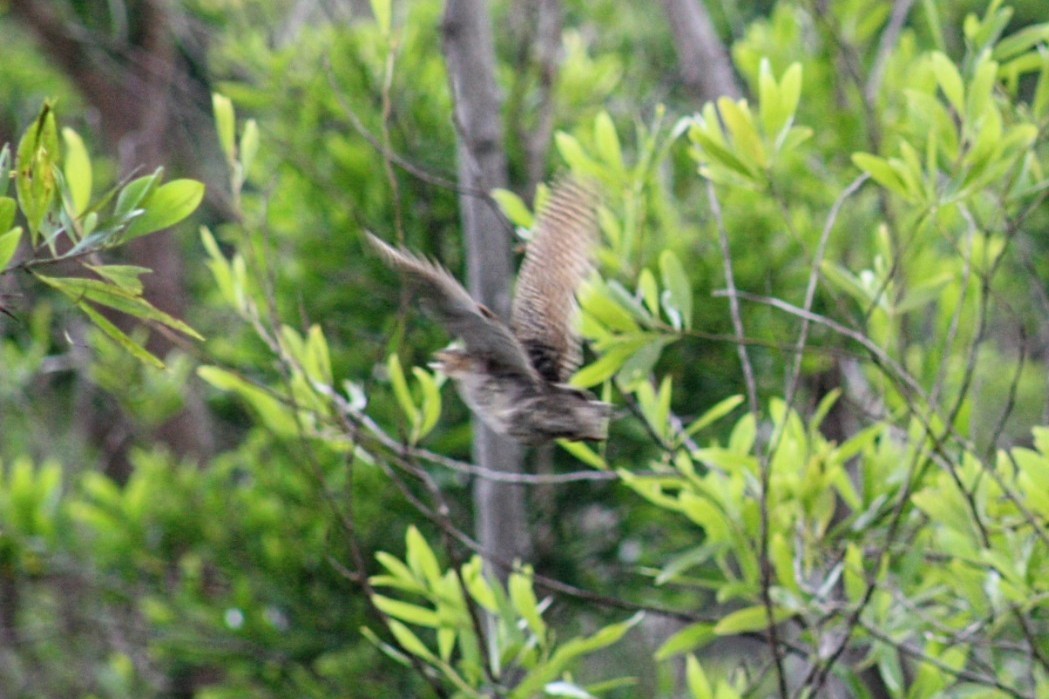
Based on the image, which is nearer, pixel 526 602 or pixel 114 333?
pixel 114 333

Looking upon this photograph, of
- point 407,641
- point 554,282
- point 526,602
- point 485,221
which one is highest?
point 554,282

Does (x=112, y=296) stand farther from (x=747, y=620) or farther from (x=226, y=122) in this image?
(x=747, y=620)

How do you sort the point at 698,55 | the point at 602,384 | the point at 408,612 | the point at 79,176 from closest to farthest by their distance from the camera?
the point at 79,176 → the point at 408,612 → the point at 602,384 → the point at 698,55

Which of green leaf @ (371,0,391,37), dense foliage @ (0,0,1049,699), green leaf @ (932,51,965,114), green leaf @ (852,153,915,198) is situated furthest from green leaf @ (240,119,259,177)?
green leaf @ (932,51,965,114)

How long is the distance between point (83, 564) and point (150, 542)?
0.16m

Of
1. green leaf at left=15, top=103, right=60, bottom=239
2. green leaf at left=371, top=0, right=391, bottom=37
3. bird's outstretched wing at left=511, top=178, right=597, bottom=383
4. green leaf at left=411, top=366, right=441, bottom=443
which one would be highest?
green leaf at left=371, top=0, right=391, bottom=37

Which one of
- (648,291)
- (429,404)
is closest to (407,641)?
(429,404)

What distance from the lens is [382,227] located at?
9.16 feet

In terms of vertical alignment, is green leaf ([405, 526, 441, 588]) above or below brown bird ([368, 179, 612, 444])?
below

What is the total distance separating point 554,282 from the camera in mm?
1438

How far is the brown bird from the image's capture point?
1.22 meters

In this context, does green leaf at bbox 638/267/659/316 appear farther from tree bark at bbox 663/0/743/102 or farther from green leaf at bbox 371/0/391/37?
tree bark at bbox 663/0/743/102

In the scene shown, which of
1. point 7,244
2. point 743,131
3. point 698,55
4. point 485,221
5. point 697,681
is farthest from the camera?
point 698,55

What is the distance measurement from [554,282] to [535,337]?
0.24ft
